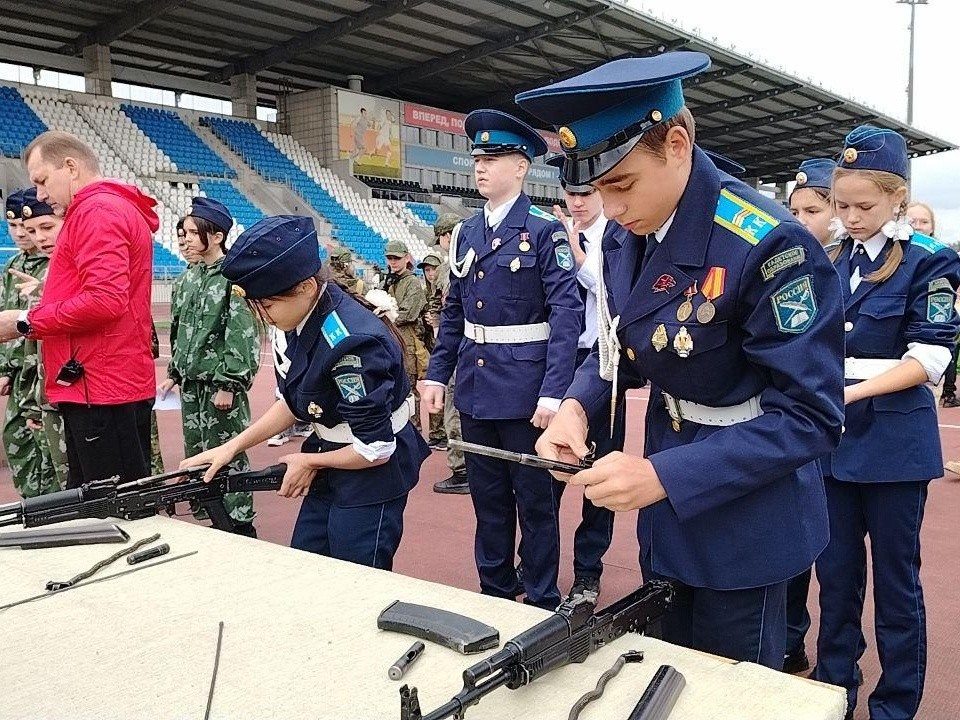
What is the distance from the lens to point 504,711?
120cm

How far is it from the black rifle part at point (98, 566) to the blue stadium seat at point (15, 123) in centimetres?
1780

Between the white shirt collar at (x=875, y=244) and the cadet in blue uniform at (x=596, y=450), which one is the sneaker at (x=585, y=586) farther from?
the white shirt collar at (x=875, y=244)

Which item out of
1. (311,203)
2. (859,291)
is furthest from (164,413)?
(311,203)

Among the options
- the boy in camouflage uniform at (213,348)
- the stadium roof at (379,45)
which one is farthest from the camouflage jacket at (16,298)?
the stadium roof at (379,45)

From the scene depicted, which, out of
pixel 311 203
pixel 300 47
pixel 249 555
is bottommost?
pixel 249 555

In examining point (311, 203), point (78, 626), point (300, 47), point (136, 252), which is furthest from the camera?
point (311, 203)

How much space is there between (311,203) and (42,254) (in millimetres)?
18913

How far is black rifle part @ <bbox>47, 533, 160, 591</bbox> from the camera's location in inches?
68.4

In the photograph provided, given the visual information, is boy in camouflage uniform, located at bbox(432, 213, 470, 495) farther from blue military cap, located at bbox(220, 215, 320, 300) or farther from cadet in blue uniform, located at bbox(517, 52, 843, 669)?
cadet in blue uniform, located at bbox(517, 52, 843, 669)

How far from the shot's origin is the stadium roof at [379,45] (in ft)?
57.1

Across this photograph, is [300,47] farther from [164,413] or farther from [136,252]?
[136,252]

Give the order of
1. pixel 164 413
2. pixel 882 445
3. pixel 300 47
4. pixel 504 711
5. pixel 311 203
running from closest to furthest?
pixel 504 711 < pixel 882 445 < pixel 164 413 < pixel 300 47 < pixel 311 203

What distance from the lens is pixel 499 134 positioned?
2.98 meters

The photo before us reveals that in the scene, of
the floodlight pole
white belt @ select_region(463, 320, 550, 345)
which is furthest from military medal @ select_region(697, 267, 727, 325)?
the floodlight pole
